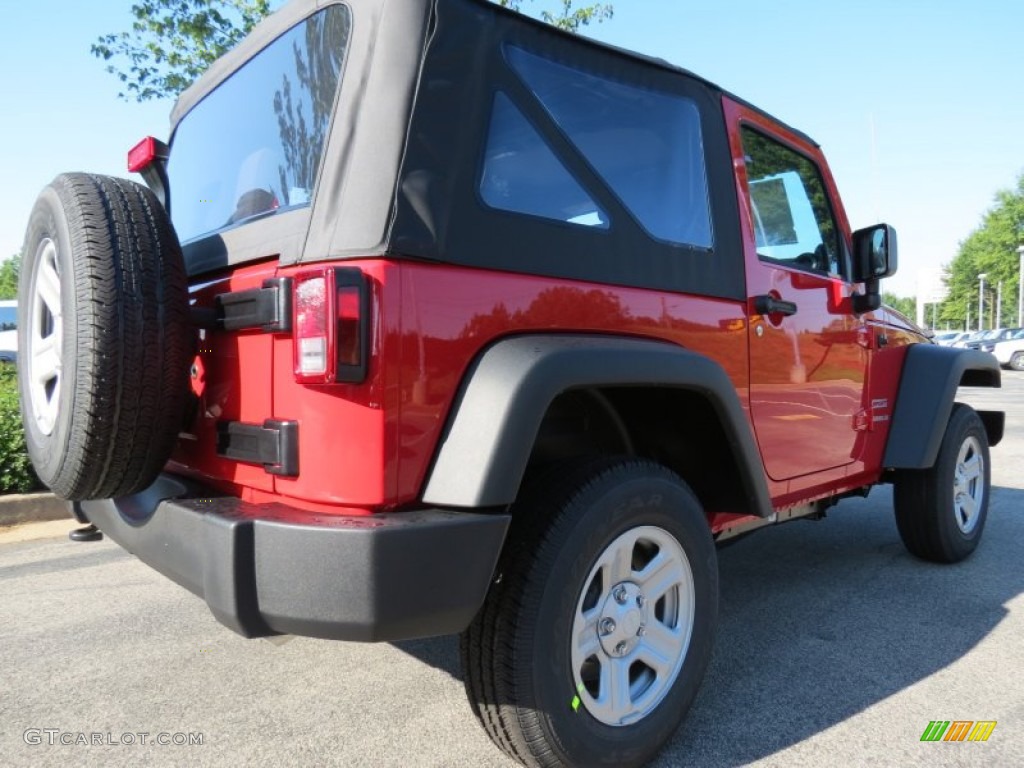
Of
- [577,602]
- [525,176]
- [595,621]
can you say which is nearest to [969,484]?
[595,621]

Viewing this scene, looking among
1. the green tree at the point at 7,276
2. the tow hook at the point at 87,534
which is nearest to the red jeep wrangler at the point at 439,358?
the tow hook at the point at 87,534

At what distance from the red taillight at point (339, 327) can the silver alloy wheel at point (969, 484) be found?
3481 millimetres

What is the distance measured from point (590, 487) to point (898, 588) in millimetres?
2444

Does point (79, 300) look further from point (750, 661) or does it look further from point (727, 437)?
point (750, 661)

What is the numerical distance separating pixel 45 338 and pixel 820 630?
9.93ft

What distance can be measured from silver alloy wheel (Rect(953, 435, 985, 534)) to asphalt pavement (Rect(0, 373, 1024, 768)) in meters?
0.32

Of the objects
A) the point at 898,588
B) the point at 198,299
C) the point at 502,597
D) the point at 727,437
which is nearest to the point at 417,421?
the point at 502,597

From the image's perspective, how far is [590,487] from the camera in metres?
1.90

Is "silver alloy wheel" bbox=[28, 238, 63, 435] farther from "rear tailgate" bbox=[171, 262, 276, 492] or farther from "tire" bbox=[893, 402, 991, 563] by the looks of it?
"tire" bbox=[893, 402, 991, 563]

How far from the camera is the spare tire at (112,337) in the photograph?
174 centimetres

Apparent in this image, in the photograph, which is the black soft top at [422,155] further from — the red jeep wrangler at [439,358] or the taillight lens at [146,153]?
the taillight lens at [146,153]

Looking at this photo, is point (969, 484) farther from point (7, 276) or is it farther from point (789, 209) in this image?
point (7, 276)

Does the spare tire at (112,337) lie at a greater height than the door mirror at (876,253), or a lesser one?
lesser

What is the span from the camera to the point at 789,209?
3111 mm
